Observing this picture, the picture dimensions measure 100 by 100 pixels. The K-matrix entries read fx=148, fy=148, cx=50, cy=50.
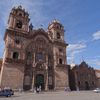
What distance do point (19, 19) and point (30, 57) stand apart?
10716mm

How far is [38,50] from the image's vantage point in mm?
38375

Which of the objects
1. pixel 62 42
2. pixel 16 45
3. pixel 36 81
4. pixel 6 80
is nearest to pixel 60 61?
pixel 62 42

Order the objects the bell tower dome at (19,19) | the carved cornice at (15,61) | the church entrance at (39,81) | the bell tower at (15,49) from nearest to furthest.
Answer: the bell tower at (15,49) → the carved cornice at (15,61) → the church entrance at (39,81) → the bell tower dome at (19,19)

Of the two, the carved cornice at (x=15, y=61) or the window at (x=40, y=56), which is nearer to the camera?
the carved cornice at (x=15, y=61)

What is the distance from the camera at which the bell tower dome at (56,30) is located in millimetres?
43709

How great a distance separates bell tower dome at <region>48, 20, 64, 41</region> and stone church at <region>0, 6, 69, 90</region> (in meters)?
0.35

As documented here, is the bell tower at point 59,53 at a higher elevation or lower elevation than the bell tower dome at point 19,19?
lower

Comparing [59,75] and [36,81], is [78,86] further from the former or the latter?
[36,81]

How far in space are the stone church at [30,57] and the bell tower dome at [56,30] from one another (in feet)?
1.14

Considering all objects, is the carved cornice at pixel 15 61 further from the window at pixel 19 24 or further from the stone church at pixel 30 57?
the window at pixel 19 24

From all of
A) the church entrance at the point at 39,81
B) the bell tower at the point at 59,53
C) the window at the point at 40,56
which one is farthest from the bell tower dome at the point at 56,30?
the church entrance at the point at 39,81

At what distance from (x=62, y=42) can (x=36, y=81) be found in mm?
14176

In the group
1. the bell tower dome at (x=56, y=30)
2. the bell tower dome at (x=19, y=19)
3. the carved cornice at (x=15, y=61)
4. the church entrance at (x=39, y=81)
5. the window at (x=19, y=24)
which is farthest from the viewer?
the bell tower dome at (x=56, y=30)

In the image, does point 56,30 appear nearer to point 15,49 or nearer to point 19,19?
point 19,19
